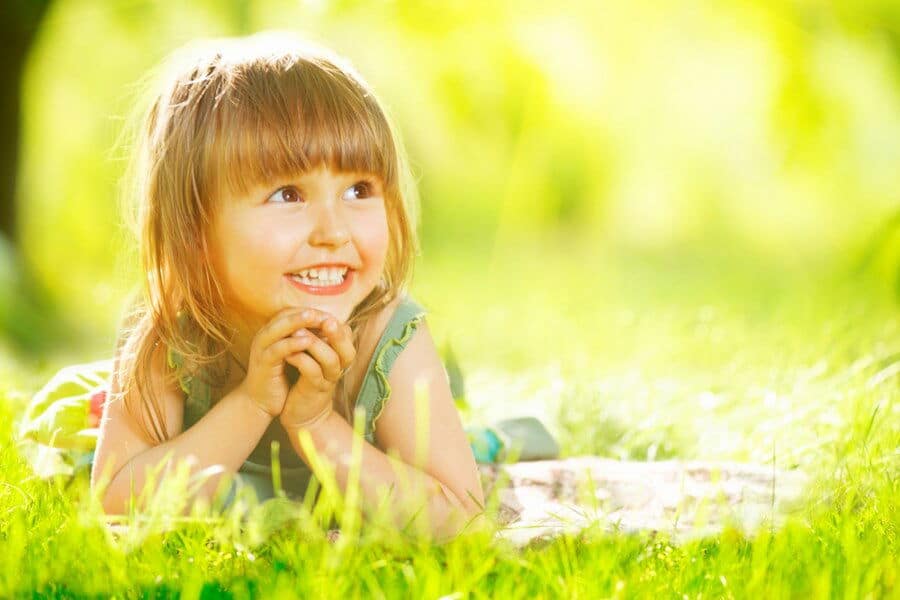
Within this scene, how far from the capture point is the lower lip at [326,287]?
193cm

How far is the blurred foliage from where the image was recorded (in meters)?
4.80

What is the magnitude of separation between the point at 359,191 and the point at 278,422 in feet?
1.76

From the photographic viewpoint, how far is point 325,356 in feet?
6.17

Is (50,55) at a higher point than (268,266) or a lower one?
higher

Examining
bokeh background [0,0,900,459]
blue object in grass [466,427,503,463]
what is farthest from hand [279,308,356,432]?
bokeh background [0,0,900,459]

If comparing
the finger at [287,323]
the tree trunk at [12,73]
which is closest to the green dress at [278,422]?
the finger at [287,323]

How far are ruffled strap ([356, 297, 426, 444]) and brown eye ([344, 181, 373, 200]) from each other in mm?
268

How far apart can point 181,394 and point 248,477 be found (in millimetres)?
212

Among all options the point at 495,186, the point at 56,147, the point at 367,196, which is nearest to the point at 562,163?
the point at 495,186

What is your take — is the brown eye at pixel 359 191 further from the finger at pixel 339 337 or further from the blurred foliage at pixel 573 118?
the blurred foliage at pixel 573 118

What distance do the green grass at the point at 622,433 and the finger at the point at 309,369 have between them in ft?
0.80

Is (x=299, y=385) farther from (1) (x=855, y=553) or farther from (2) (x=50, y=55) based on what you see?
(2) (x=50, y=55)

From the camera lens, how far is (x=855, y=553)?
1.58 metres

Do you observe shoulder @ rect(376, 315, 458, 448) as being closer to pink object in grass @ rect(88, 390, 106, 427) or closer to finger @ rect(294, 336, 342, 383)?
finger @ rect(294, 336, 342, 383)
